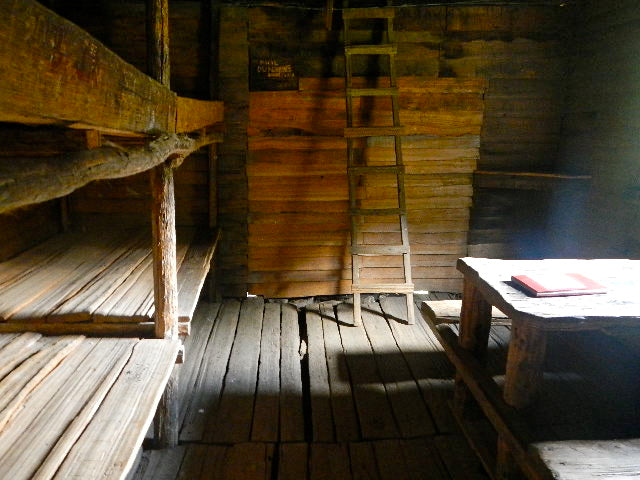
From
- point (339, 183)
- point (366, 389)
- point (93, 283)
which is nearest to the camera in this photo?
point (93, 283)

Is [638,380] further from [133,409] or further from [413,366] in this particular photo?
[133,409]

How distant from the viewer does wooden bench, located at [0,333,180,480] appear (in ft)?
Result: 5.25

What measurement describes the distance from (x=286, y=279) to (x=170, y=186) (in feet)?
8.70

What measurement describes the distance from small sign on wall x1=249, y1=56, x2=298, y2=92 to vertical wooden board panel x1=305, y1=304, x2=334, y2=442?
2.47 m

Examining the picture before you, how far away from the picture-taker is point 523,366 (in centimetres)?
217

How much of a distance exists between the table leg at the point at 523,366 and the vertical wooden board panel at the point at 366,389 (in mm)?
981

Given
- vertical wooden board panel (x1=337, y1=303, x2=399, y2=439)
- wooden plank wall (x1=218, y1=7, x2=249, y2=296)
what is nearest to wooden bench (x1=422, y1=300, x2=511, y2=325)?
vertical wooden board panel (x1=337, y1=303, x2=399, y2=439)

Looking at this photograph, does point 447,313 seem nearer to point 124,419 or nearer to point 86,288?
point 124,419

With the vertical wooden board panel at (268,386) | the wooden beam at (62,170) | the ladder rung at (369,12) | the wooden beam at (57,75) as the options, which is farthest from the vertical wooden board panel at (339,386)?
the ladder rung at (369,12)

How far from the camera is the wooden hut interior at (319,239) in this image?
1856mm

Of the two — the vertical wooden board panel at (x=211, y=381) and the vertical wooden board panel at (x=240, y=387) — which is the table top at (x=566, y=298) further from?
the vertical wooden board panel at (x=211, y=381)

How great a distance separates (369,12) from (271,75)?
1.16 m

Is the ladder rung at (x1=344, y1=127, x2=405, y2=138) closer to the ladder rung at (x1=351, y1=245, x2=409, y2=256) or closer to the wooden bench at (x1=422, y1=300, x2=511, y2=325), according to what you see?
the ladder rung at (x1=351, y1=245, x2=409, y2=256)

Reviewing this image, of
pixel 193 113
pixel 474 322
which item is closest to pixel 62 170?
pixel 193 113
